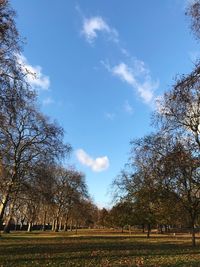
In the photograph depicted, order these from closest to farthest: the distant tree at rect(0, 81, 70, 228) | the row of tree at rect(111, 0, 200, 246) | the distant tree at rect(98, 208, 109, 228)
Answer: the row of tree at rect(111, 0, 200, 246) < the distant tree at rect(0, 81, 70, 228) < the distant tree at rect(98, 208, 109, 228)

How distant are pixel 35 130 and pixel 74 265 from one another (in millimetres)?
29499

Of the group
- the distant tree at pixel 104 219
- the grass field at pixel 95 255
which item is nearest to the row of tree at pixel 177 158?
the grass field at pixel 95 255

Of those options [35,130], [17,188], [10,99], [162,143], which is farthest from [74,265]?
[35,130]

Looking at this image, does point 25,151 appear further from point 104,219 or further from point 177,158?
point 104,219

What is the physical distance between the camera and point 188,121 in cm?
3203

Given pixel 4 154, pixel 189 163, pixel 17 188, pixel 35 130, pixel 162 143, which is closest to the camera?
pixel 189 163

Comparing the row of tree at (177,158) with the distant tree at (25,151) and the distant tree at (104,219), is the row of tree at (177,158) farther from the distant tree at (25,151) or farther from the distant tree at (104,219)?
the distant tree at (104,219)

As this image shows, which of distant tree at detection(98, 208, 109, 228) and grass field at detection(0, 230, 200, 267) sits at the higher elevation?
distant tree at detection(98, 208, 109, 228)

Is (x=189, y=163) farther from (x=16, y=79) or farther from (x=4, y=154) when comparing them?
(x=4, y=154)

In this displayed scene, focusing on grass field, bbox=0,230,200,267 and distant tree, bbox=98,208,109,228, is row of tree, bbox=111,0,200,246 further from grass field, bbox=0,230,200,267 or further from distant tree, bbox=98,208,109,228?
distant tree, bbox=98,208,109,228

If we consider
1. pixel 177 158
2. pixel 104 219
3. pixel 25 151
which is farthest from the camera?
pixel 104 219

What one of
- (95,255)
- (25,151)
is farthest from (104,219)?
(95,255)

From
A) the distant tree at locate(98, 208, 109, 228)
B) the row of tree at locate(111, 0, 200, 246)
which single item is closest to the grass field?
the row of tree at locate(111, 0, 200, 246)

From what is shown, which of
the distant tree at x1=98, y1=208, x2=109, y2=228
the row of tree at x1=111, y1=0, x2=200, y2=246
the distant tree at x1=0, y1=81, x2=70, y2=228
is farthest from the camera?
the distant tree at x1=98, y1=208, x2=109, y2=228
